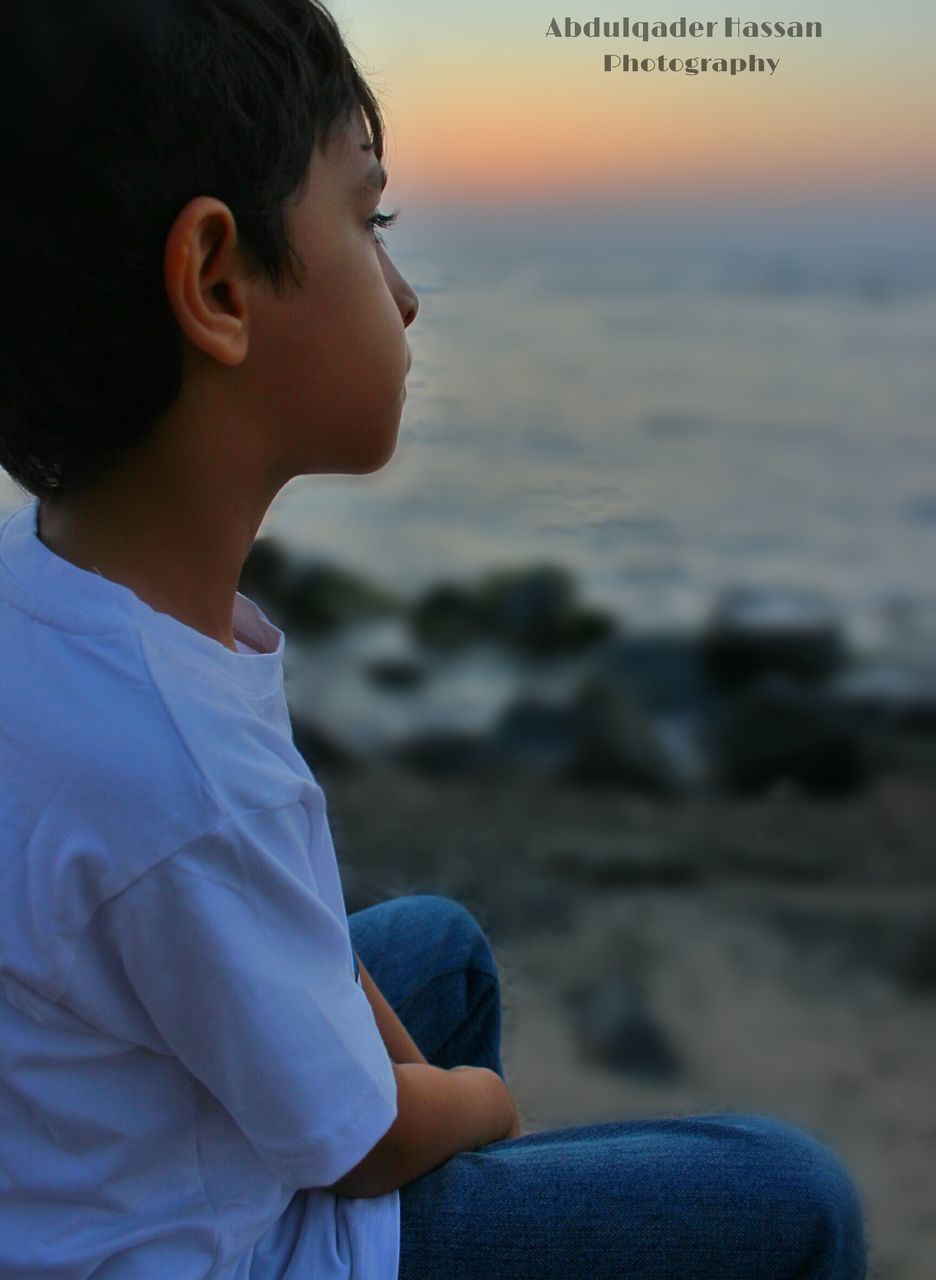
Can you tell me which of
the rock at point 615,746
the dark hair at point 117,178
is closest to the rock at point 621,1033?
the rock at point 615,746

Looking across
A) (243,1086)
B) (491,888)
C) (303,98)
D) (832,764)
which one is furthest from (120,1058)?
(832,764)

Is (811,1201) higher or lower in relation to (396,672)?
higher

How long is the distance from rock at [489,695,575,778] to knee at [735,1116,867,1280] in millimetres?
1261

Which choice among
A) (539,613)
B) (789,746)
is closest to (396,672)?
(539,613)

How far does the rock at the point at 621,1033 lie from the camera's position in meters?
1.50

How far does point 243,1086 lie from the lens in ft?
2.10

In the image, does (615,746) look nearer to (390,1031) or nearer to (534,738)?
(534,738)

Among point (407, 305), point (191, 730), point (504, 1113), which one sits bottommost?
point (504, 1113)

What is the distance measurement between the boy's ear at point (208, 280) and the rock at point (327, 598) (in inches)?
49.8

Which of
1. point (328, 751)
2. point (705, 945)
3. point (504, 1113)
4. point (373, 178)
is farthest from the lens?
point (328, 751)

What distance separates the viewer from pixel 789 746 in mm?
2129

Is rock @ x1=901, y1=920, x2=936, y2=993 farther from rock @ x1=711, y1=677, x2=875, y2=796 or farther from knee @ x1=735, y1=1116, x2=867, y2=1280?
knee @ x1=735, y1=1116, x2=867, y2=1280

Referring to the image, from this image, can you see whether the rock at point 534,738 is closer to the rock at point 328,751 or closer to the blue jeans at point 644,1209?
the rock at point 328,751

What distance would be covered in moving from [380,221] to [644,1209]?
544mm
